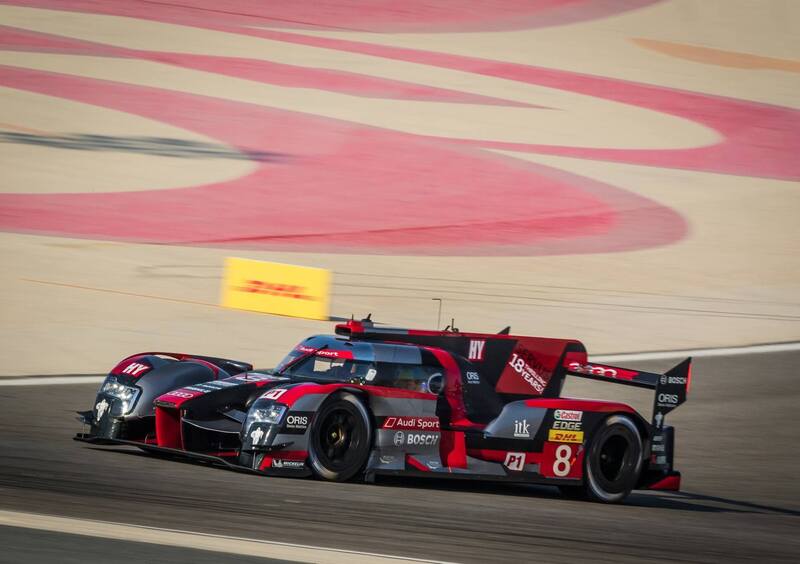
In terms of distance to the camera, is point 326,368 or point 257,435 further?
point 326,368

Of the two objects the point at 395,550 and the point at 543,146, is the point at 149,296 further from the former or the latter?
the point at 543,146

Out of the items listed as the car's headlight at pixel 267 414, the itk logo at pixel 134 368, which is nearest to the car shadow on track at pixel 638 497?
the car's headlight at pixel 267 414

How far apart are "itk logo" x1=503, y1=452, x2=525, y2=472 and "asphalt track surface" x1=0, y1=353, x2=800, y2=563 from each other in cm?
26

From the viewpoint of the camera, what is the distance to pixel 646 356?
16.9m

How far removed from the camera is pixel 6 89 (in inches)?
1190

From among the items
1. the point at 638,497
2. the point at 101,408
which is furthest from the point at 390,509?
the point at 638,497

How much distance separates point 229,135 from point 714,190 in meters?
11.5

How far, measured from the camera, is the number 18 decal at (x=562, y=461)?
1012cm

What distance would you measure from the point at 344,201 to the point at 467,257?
13.5ft

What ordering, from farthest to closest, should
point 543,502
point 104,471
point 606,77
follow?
point 606,77 → point 543,502 → point 104,471

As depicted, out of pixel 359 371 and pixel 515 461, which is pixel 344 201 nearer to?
pixel 359 371

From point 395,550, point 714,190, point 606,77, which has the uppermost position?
point 606,77

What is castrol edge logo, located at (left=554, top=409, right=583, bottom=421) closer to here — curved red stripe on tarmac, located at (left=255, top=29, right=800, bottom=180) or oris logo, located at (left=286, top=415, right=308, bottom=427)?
oris logo, located at (left=286, top=415, right=308, bottom=427)

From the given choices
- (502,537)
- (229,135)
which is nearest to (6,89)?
(229,135)
